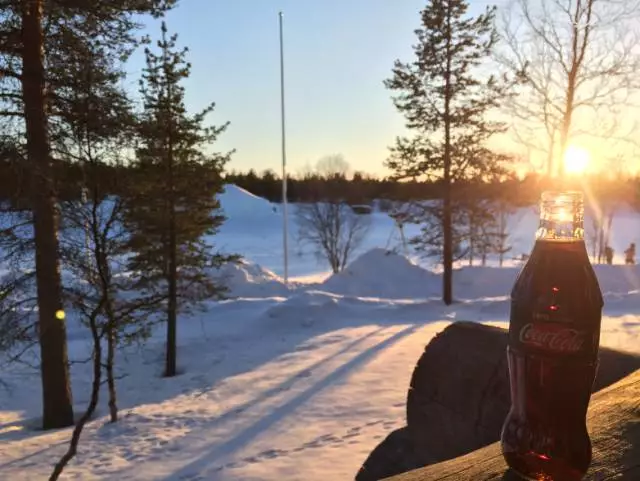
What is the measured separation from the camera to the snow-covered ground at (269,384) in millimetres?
7340

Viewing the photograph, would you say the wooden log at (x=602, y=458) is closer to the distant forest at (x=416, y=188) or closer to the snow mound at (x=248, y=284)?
the distant forest at (x=416, y=188)

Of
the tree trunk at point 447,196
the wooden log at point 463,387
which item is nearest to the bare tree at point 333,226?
the tree trunk at point 447,196

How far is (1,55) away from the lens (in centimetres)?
962

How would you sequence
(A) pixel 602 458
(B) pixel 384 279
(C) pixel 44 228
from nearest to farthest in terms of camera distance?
(A) pixel 602 458, (C) pixel 44 228, (B) pixel 384 279

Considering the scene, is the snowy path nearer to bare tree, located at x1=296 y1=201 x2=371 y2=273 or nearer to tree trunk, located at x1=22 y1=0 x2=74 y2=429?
tree trunk, located at x1=22 y1=0 x2=74 y2=429

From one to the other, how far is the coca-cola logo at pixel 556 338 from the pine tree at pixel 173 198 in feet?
43.8

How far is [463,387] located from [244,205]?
67367 millimetres

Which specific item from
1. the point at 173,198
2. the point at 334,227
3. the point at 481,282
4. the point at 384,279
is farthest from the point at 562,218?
the point at 334,227

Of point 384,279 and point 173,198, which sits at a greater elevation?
point 173,198

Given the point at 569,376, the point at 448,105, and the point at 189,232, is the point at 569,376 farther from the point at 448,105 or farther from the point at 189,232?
the point at 448,105

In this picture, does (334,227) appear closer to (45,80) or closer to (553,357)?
(45,80)

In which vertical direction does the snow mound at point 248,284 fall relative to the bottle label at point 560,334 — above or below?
below

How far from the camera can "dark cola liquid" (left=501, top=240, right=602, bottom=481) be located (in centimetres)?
127

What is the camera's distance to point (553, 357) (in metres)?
1.30
